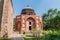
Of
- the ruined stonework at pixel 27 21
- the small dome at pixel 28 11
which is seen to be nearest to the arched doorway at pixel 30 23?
the ruined stonework at pixel 27 21

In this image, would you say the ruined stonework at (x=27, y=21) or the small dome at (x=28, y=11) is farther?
the small dome at (x=28, y=11)

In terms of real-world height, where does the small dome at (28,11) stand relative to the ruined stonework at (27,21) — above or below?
above

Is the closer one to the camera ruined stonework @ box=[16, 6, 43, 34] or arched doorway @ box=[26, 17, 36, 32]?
ruined stonework @ box=[16, 6, 43, 34]

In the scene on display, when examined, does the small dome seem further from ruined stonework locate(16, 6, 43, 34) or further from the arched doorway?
the arched doorway

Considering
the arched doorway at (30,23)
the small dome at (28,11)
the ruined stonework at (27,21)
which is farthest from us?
the small dome at (28,11)

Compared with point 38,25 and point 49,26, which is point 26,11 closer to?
point 38,25

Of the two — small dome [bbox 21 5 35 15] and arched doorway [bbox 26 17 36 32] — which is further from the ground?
small dome [bbox 21 5 35 15]

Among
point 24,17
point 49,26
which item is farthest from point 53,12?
point 24,17

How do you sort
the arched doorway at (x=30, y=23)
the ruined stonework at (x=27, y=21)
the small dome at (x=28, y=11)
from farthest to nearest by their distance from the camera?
the small dome at (x=28, y=11), the arched doorway at (x=30, y=23), the ruined stonework at (x=27, y=21)

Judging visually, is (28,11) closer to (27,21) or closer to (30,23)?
(27,21)

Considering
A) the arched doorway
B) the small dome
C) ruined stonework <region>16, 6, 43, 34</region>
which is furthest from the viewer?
the small dome

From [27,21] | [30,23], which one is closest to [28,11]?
[27,21]

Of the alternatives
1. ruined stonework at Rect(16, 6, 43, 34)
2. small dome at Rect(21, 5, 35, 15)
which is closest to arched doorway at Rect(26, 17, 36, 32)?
ruined stonework at Rect(16, 6, 43, 34)

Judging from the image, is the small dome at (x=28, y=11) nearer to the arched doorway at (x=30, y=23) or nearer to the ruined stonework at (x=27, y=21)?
the ruined stonework at (x=27, y=21)
